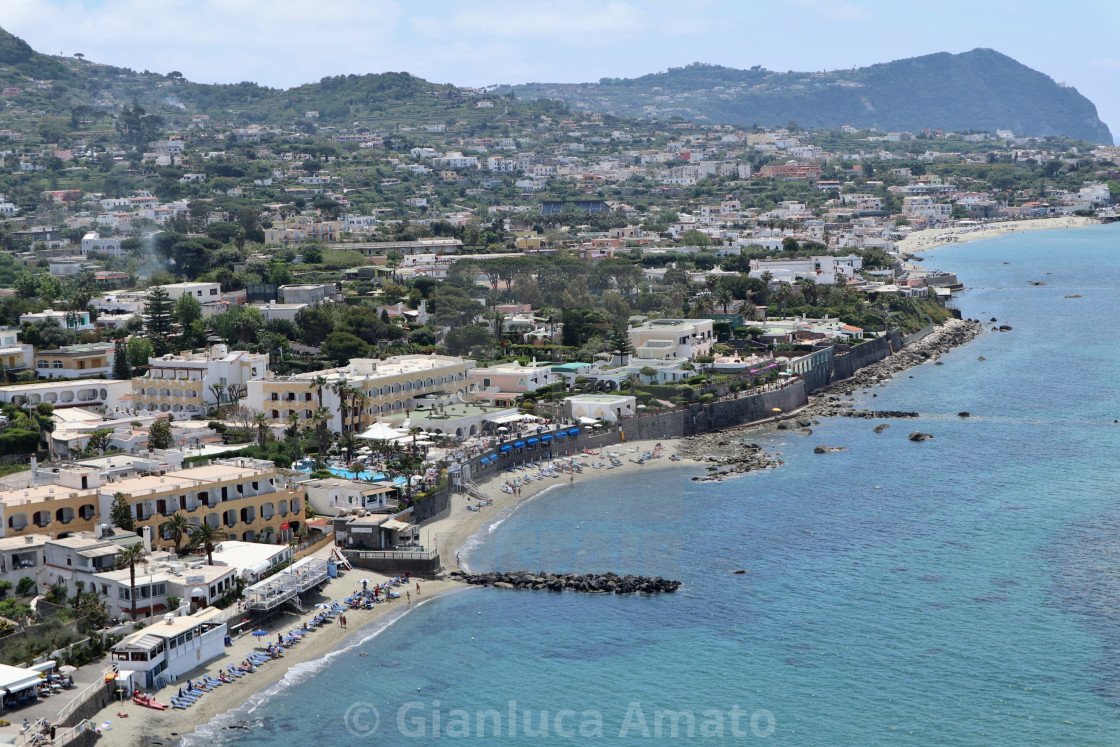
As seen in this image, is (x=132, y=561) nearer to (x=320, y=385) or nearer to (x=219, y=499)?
(x=219, y=499)

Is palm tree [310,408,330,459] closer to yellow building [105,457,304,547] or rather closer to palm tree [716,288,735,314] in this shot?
yellow building [105,457,304,547]

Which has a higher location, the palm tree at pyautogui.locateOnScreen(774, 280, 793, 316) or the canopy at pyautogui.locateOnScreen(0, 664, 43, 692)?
the palm tree at pyautogui.locateOnScreen(774, 280, 793, 316)

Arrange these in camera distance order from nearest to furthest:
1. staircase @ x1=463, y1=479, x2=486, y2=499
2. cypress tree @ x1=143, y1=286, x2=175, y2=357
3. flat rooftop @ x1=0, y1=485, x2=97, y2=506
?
flat rooftop @ x1=0, y1=485, x2=97, y2=506 → staircase @ x1=463, y1=479, x2=486, y2=499 → cypress tree @ x1=143, y1=286, x2=175, y2=357

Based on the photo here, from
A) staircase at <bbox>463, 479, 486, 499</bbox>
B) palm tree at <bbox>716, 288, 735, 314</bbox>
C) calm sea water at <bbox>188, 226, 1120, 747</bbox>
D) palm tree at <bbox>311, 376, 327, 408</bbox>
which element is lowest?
calm sea water at <bbox>188, 226, 1120, 747</bbox>

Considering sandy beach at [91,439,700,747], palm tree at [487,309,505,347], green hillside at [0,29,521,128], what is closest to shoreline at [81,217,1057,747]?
sandy beach at [91,439,700,747]

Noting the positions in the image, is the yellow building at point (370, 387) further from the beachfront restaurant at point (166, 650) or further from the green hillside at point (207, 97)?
the green hillside at point (207, 97)

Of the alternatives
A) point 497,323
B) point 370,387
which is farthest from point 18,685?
point 497,323
